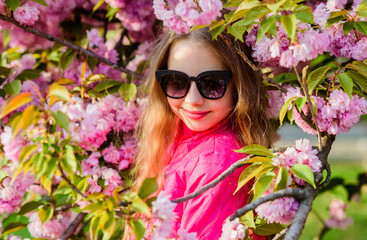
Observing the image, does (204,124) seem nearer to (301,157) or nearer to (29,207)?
(301,157)

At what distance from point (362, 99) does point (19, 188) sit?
1.57 metres

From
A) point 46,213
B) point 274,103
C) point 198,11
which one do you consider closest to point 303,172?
point 198,11

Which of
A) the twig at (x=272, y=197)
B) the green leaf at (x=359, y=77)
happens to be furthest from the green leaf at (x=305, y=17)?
the twig at (x=272, y=197)

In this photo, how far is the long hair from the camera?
211cm

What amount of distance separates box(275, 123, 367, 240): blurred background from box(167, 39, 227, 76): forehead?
44.1 inches

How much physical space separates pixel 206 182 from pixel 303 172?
1.45 ft

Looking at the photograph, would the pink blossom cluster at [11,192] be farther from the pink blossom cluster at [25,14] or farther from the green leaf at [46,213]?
the pink blossom cluster at [25,14]

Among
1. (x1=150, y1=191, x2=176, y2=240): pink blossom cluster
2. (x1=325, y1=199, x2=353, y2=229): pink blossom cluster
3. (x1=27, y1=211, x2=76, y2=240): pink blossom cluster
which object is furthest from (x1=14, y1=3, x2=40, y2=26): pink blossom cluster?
(x1=325, y1=199, x2=353, y2=229): pink blossom cluster

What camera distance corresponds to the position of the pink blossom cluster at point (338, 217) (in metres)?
4.49

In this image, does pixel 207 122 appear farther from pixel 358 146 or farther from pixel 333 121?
pixel 358 146

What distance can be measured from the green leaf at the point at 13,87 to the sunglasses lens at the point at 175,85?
2.77 feet

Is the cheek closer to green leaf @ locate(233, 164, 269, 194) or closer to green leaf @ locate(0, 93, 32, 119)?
green leaf @ locate(233, 164, 269, 194)

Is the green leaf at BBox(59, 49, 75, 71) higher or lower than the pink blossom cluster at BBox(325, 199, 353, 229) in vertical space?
higher

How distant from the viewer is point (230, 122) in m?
2.21
